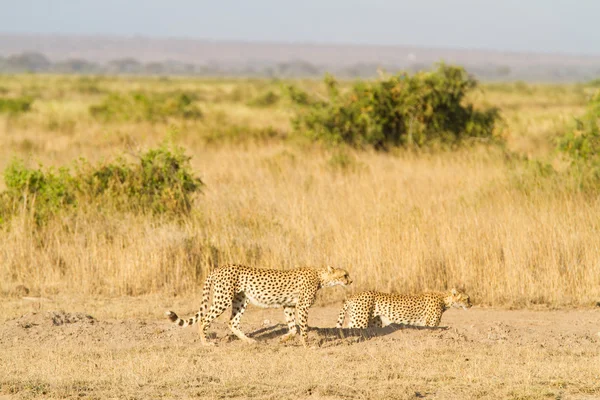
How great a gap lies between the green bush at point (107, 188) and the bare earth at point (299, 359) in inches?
125

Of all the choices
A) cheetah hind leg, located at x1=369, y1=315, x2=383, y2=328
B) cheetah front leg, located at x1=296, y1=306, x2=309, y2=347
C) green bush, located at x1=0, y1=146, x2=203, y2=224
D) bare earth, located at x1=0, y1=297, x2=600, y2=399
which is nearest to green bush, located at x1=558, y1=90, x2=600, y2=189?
green bush, located at x1=0, y1=146, x2=203, y2=224

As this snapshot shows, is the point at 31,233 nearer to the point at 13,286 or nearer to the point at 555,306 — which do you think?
the point at 13,286

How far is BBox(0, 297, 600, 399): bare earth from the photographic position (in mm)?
6102

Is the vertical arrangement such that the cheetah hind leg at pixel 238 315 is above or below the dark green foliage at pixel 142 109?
above

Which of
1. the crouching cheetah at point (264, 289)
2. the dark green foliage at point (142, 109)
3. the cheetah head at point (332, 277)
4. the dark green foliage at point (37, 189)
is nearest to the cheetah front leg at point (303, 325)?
the crouching cheetah at point (264, 289)

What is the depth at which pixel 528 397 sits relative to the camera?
6008mm

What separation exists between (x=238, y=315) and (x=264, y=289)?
1.31 feet

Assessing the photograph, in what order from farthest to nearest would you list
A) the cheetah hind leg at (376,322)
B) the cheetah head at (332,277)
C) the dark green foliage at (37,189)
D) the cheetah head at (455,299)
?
the dark green foliage at (37,189), the cheetah head at (455,299), the cheetah hind leg at (376,322), the cheetah head at (332,277)

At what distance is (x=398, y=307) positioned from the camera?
822 cm

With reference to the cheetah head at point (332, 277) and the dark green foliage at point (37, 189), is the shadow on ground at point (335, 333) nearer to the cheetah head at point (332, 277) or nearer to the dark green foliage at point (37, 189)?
the cheetah head at point (332, 277)

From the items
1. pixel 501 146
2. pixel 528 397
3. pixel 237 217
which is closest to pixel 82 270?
pixel 237 217

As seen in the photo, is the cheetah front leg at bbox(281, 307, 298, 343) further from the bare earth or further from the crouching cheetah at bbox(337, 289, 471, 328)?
the crouching cheetah at bbox(337, 289, 471, 328)

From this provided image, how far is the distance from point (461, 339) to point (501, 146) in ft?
37.0

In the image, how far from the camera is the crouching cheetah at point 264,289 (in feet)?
24.1
